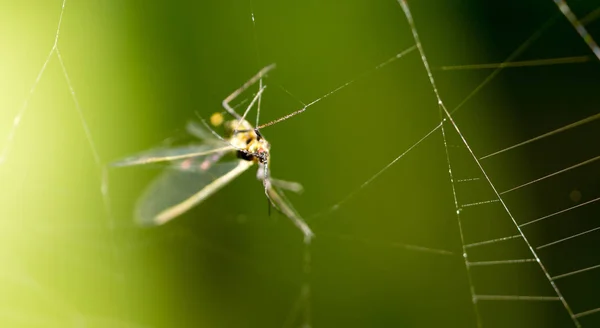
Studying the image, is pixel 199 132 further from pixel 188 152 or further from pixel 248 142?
pixel 248 142

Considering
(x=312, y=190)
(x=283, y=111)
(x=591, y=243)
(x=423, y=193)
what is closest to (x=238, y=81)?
(x=283, y=111)

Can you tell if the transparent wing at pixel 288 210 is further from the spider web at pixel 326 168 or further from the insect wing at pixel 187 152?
the insect wing at pixel 187 152

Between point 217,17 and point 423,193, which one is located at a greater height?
point 217,17

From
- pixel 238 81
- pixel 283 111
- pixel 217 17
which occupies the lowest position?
pixel 283 111

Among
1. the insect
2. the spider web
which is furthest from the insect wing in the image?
the spider web

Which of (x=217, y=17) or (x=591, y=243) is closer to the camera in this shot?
(x=591, y=243)

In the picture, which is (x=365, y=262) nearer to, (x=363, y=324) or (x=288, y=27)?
(x=363, y=324)

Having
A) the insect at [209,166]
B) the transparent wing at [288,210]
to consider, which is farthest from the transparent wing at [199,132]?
the transparent wing at [288,210]
